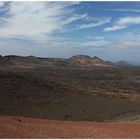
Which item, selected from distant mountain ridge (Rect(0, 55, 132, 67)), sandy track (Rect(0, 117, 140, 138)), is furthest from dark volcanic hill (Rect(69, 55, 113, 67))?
sandy track (Rect(0, 117, 140, 138))

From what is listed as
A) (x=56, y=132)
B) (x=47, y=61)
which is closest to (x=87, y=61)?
(x=47, y=61)

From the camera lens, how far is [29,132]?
997 centimetres

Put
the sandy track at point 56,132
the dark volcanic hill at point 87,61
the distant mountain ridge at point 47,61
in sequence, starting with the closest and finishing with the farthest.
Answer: the sandy track at point 56,132
the distant mountain ridge at point 47,61
the dark volcanic hill at point 87,61

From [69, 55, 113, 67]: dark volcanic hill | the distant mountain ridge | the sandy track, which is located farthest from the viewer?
[69, 55, 113, 67]: dark volcanic hill

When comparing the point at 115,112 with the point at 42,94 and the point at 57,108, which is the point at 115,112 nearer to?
the point at 57,108

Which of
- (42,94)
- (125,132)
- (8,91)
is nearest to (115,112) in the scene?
(42,94)

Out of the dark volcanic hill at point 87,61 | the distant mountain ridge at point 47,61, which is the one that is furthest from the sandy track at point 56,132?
the dark volcanic hill at point 87,61

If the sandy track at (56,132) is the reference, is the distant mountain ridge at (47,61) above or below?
above

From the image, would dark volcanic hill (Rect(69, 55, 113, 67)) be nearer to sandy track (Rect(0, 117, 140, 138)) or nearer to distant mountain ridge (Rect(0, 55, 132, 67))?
distant mountain ridge (Rect(0, 55, 132, 67))

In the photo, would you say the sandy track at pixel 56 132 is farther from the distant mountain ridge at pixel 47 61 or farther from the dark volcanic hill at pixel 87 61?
the dark volcanic hill at pixel 87 61

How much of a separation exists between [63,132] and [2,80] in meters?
20.5

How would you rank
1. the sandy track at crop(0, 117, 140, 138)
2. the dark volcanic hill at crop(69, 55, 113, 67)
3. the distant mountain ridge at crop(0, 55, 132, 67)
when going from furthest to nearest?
1. the dark volcanic hill at crop(69, 55, 113, 67)
2. the distant mountain ridge at crop(0, 55, 132, 67)
3. the sandy track at crop(0, 117, 140, 138)

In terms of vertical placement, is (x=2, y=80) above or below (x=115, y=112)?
above

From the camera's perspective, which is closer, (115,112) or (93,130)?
(93,130)
